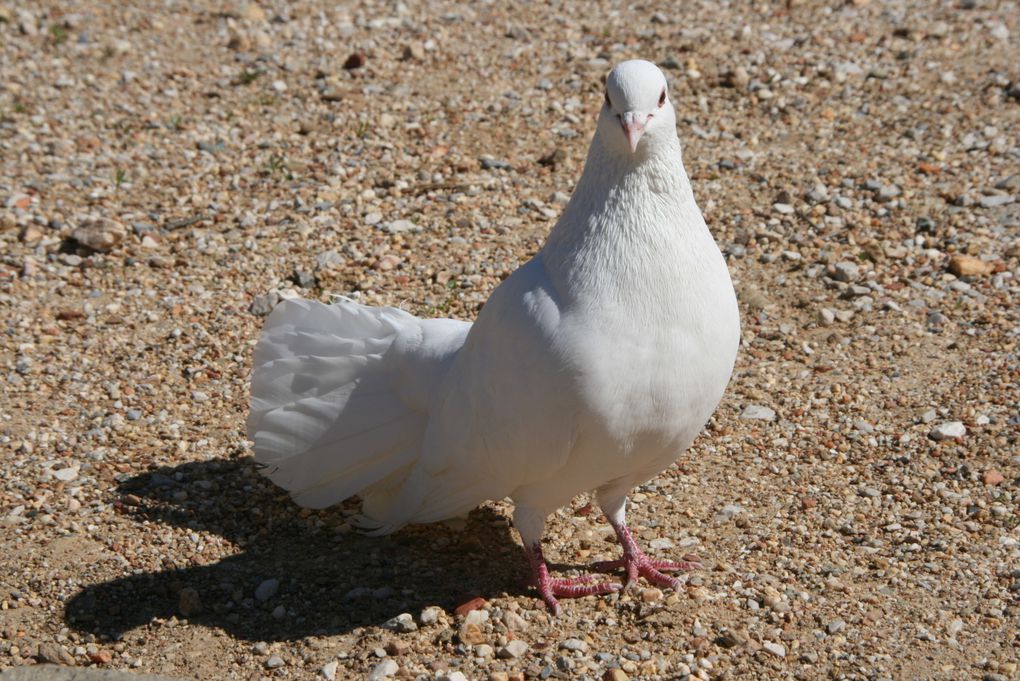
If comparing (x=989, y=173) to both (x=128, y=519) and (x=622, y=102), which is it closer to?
(x=622, y=102)

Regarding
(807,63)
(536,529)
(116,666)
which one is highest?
(807,63)

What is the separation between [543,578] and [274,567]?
1179 millimetres

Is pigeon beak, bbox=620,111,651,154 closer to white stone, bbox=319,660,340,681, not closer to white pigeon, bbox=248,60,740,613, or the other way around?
white pigeon, bbox=248,60,740,613

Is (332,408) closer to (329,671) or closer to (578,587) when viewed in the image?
(329,671)

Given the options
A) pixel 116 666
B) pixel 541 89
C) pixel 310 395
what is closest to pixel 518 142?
pixel 541 89

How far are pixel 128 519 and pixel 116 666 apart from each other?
0.95m

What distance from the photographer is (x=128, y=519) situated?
551 centimetres

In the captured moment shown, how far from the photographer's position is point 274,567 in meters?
5.23

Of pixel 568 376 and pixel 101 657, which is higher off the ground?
pixel 568 376

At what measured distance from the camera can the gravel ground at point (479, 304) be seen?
486cm

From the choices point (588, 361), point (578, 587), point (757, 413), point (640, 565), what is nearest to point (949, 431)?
point (757, 413)

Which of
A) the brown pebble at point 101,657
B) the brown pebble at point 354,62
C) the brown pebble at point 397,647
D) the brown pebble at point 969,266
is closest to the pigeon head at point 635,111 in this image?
the brown pebble at point 397,647

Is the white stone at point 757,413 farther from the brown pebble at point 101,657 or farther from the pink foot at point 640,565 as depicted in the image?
the brown pebble at point 101,657

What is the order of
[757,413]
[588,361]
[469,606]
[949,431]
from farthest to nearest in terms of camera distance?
[757,413], [949,431], [469,606], [588,361]
